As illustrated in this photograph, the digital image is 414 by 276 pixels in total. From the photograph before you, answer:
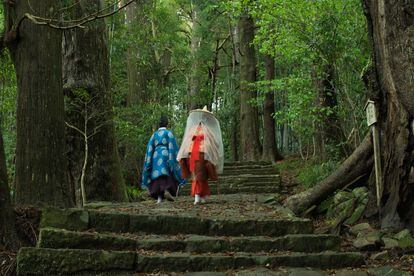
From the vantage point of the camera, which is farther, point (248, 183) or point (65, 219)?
point (248, 183)

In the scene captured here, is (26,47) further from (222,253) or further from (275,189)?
(275,189)

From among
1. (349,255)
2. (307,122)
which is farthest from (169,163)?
(307,122)

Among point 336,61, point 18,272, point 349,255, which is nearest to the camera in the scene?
point 18,272

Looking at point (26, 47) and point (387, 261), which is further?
point (26, 47)

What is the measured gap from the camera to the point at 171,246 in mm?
5484

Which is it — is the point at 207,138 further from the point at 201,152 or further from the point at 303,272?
the point at 303,272

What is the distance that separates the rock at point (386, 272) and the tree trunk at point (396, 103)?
146 centimetres

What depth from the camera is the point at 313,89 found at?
39.2 feet

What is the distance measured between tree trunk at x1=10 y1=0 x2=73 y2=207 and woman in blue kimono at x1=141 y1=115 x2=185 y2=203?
2.74m

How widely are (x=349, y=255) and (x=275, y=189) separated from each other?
6798 mm

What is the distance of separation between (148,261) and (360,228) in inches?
139

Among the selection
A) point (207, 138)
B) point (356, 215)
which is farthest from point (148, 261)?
point (356, 215)

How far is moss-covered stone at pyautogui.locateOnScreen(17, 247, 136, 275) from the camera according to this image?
179 inches

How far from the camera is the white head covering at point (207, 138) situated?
27.7ft
